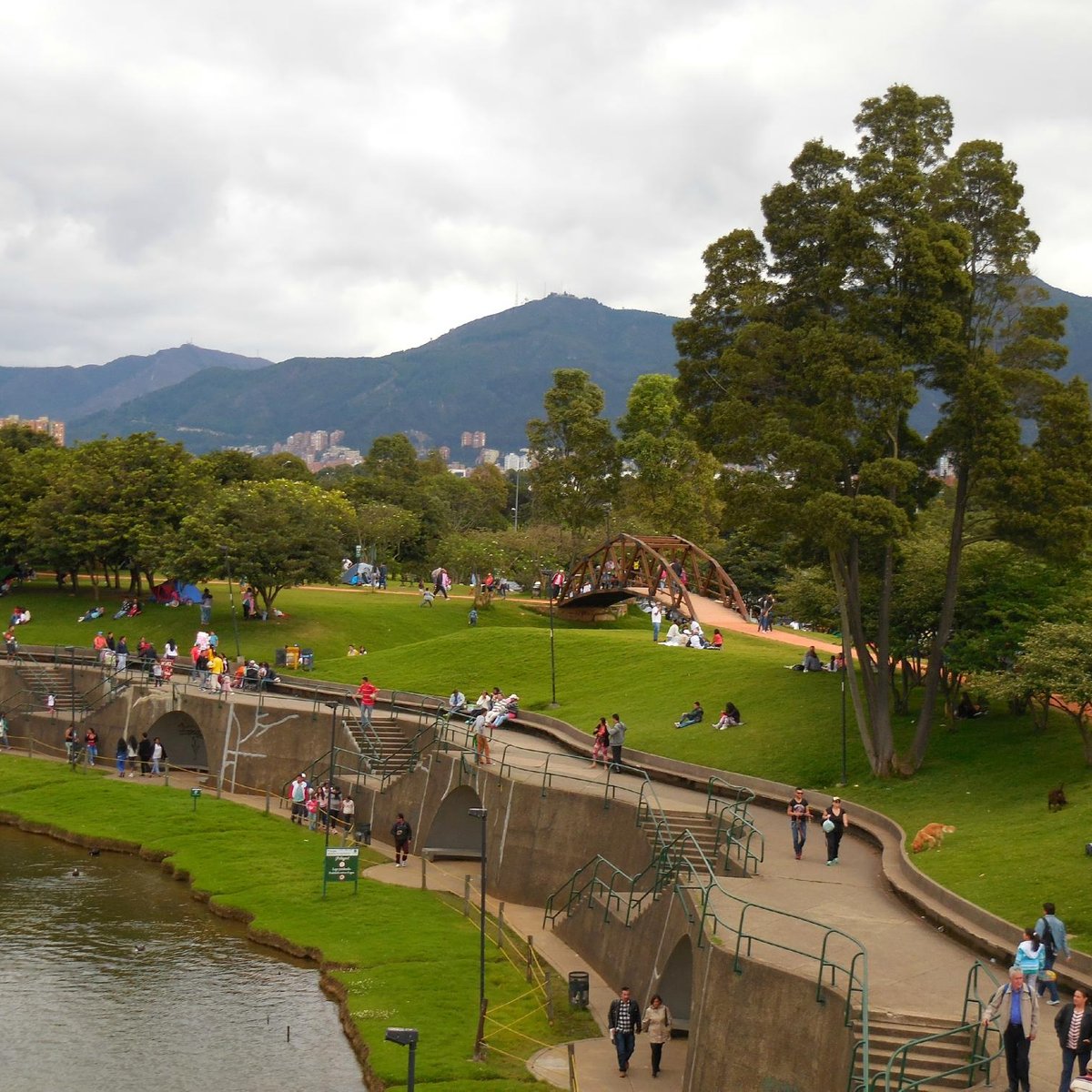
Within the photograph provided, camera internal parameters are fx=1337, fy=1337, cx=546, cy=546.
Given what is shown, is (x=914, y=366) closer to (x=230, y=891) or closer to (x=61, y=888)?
(x=230, y=891)

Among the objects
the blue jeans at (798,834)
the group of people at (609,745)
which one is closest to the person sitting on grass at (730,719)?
the group of people at (609,745)

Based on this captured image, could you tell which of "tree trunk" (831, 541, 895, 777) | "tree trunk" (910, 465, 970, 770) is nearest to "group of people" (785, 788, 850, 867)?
"tree trunk" (831, 541, 895, 777)

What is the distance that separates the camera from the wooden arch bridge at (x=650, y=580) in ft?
206

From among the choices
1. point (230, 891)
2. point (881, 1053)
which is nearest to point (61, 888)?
point (230, 891)

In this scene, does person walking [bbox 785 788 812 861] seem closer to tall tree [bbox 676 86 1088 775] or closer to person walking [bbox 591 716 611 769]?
tall tree [bbox 676 86 1088 775]

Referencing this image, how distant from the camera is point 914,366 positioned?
3575cm

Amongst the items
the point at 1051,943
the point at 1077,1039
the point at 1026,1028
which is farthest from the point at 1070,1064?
the point at 1051,943

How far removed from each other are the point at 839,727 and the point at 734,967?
19.3m

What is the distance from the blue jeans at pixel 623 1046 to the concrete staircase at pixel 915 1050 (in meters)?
5.82

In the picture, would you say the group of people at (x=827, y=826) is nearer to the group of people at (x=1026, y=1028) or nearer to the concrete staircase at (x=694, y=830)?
the concrete staircase at (x=694, y=830)

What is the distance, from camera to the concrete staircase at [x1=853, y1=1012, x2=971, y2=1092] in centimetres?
1806

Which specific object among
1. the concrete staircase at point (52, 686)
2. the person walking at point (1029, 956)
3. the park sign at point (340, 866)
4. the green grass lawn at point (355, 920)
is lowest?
the green grass lawn at point (355, 920)

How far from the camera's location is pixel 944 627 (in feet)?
115

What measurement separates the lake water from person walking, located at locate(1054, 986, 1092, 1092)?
42.5 ft
